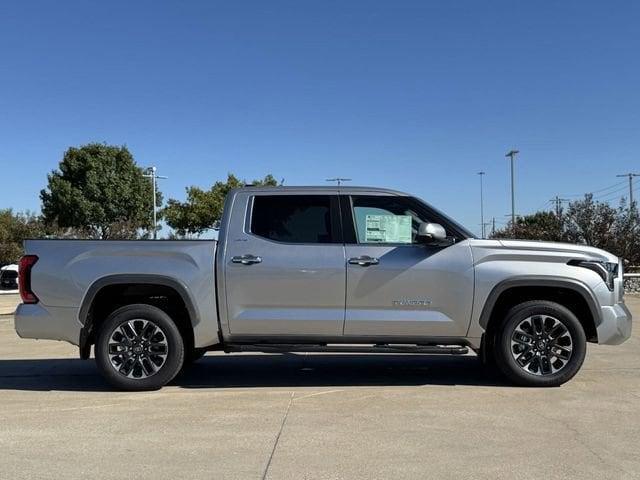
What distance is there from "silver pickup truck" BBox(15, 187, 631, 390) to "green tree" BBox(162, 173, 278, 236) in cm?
2836

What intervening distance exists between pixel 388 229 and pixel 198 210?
29.9m

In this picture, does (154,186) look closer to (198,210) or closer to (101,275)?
(198,210)

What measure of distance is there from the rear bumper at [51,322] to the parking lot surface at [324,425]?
67cm

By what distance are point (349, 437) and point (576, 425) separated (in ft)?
6.26

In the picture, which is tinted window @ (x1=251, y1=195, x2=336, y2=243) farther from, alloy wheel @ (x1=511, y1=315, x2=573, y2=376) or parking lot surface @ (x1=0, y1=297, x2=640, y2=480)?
alloy wheel @ (x1=511, y1=315, x2=573, y2=376)

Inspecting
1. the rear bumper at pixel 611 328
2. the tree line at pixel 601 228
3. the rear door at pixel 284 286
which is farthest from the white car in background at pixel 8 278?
the rear bumper at pixel 611 328

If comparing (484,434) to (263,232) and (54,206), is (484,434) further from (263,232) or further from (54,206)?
(54,206)

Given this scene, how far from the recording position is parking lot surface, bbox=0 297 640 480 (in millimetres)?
4297

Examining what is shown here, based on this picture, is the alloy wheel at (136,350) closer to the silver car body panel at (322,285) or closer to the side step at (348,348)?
the silver car body panel at (322,285)

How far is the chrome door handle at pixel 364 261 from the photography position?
6.35 meters

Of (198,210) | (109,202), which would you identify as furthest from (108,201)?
(198,210)

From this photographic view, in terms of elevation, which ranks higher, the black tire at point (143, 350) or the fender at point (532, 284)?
the fender at point (532, 284)

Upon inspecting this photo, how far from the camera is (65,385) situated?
709 cm

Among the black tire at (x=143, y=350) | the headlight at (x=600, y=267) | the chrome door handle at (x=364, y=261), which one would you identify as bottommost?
the black tire at (x=143, y=350)
